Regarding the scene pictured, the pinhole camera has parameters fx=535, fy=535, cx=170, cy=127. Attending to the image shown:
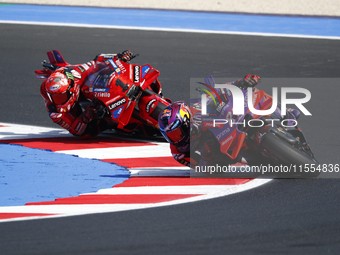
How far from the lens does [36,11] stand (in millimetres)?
18828

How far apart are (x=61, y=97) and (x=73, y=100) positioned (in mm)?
214

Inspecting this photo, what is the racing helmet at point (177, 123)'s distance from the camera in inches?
234

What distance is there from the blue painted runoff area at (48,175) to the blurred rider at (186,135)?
76 centimetres

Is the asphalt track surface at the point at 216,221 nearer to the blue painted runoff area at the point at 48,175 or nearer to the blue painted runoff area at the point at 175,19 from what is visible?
the blue painted runoff area at the point at 48,175

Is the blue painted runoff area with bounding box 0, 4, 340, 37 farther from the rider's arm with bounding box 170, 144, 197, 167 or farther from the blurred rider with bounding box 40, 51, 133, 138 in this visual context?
the rider's arm with bounding box 170, 144, 197, 167

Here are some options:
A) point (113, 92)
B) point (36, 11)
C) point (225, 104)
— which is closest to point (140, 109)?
point (113, 92)

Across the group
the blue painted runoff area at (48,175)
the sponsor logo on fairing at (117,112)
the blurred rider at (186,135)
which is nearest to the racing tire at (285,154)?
the blurred rider at (186,135)

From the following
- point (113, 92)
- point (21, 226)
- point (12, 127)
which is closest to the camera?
point (21, 226)

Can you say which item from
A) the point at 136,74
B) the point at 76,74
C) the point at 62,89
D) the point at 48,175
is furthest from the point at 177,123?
the point at 76,74

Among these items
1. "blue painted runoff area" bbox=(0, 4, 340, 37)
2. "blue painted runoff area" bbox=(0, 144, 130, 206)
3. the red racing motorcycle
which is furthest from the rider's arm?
"blue painted runoff area" bbox=(0, 4, 340, 37)

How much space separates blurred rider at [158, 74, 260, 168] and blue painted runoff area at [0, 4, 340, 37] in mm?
9737

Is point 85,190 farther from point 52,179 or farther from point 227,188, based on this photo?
point 227,188

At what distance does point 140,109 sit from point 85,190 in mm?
2258

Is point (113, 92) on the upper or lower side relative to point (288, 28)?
lower
